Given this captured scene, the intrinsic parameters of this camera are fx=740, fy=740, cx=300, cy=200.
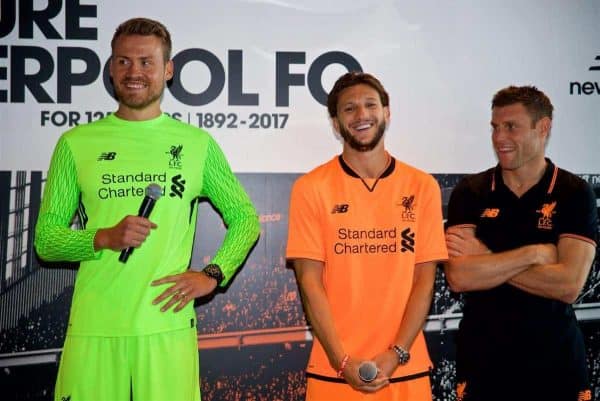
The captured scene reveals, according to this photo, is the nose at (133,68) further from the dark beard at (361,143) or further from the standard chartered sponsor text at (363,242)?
the standard chartered sponsor text at (363,242)

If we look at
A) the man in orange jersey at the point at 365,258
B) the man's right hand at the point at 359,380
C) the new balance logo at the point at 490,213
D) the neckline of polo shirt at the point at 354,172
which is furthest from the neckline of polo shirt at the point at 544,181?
the man's right hand at the point at 359,380

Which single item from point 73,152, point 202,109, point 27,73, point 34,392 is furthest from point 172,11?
point 34,392

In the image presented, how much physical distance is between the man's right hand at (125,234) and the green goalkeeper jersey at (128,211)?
0.06 meters

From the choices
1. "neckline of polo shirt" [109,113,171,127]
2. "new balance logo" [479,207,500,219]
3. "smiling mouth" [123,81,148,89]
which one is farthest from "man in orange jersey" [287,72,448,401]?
"smiling mouth" [123,81,148,89]

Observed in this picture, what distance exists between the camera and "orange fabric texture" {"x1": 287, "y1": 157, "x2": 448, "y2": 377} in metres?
2.84

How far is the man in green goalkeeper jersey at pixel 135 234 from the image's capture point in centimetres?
278

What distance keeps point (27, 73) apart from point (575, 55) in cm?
285

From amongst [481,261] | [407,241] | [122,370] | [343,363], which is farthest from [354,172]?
[122,370]

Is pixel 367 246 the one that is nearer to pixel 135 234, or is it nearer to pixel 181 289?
pixel 181 289

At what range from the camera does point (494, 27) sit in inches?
154

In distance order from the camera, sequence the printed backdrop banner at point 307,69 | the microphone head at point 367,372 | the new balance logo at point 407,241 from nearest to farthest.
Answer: the microphone head at point 367,372 < the new balance logo at point 407,241 < the printed backdrop banner at point 307,69

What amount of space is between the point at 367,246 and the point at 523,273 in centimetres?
68

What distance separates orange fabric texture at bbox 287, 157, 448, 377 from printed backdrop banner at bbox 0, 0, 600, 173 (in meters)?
0.89

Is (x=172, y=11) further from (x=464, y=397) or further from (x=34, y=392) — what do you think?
(x=464, y=397)
